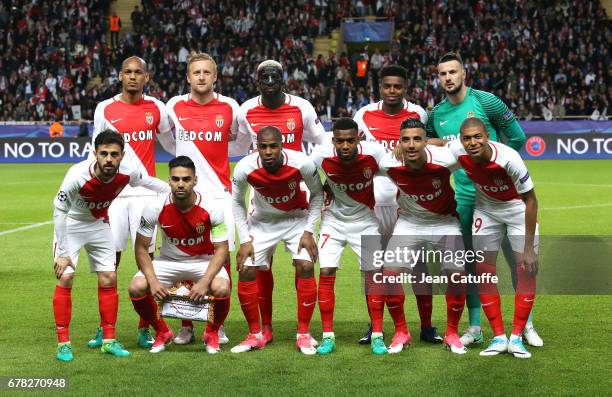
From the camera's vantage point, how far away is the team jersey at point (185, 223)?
Result: 25.2 ft

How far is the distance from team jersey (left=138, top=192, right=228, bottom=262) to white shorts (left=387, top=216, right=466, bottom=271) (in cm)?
139

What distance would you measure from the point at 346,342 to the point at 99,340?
2.00 metres

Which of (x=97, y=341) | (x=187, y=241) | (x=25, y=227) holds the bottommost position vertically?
(x=25, y=227)

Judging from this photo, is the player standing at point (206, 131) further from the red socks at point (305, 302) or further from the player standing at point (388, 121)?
the player standing at point (388, 121)

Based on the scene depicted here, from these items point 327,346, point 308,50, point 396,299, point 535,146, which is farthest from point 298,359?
point 308,50

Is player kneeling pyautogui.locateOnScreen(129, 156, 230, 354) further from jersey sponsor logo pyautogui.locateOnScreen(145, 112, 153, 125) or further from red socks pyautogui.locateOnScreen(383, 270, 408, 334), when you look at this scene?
red socks pyautogui.locateOnScreen(383, 270, 408, 334)

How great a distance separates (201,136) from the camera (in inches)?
336

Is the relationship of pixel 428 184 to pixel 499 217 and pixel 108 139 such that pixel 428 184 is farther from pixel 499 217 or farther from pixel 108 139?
pixel 108 139

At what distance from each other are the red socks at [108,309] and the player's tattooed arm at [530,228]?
321cm

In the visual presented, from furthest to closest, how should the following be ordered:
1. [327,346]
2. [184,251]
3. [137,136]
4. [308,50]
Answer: [308,50], [137,136], [184,251], [327,346]

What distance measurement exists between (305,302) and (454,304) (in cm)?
117

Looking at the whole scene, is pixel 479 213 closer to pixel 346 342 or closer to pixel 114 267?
pixel 346 342

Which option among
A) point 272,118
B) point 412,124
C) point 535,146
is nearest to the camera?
point 412,124

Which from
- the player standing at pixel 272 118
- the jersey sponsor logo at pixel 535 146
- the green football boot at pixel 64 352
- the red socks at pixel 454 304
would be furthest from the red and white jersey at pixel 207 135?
the jersey sponsor logo at pixel 535 146
